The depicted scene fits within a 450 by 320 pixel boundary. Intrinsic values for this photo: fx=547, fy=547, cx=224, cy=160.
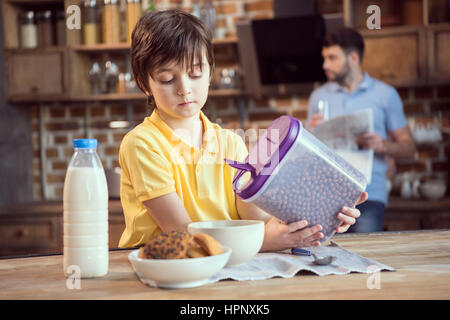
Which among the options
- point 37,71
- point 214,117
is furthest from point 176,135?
point 37,71

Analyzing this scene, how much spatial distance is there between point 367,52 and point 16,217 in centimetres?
208

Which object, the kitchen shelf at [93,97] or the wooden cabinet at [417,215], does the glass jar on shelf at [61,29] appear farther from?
the wooden cabinet at [417,215]

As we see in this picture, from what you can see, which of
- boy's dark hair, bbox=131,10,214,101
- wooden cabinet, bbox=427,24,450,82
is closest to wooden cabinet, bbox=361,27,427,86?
wooden cabinet, bbox=427,24,450,82

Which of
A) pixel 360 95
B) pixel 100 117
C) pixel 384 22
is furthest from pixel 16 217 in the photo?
pixel 384 22

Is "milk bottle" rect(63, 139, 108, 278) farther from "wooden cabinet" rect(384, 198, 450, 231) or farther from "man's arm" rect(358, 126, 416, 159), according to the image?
"wooden cabinet" rect(384, 198, 450, 231)

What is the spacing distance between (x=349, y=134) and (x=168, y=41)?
123 centimetres

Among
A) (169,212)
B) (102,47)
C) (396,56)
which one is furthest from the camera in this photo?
(102,47)

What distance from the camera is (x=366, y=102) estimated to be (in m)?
2.62

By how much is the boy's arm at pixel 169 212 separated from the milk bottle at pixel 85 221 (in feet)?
0.74

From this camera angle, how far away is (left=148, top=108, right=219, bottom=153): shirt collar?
1.23 m

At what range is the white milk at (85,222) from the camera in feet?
2.78

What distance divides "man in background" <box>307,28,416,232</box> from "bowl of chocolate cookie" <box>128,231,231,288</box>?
5.77 feet

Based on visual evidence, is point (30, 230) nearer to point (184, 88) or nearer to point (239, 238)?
point (184, 88)

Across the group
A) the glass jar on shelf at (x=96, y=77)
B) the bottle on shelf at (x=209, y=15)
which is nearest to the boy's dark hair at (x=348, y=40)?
the bottle on shelf at (x=209, y=15)
